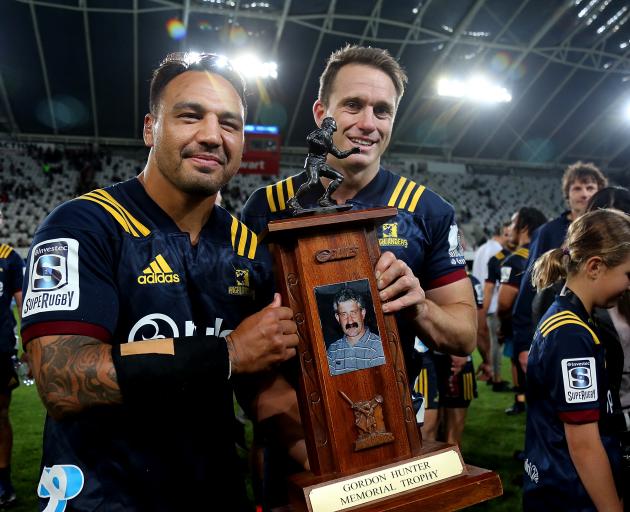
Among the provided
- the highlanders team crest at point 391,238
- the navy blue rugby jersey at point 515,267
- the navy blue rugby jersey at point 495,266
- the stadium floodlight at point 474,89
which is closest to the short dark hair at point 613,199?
the highlanders team crest at point 391,238

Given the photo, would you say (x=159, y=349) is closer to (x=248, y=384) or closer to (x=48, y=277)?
(x=48, y=277)

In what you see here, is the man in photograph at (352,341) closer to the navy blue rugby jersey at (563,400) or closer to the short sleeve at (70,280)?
the short sleeve at (70,280)

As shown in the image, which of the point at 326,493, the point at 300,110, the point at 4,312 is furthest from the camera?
the point at 300,110

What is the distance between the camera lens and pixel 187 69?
1509 millimetres

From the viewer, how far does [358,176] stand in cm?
194

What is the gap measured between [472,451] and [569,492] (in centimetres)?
268

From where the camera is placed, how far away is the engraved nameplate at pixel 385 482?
3.77 feet

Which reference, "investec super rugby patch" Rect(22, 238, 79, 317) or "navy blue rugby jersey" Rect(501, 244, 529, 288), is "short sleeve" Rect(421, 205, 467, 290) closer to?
"investec super rugby patch" Rect(22, 238, 79, 317)

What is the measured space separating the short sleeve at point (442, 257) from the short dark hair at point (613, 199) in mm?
1158

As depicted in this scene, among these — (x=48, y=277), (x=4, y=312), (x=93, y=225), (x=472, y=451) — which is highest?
(x=4, y=312)

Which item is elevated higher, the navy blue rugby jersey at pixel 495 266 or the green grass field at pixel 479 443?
the navy blue rugby jersey at pixel 495 266

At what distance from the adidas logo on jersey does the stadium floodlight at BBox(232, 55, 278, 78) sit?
16912 millimetres

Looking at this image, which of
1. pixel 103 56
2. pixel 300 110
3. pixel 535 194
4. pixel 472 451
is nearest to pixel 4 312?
pixel 472 451

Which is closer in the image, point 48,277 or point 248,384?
point 48,277
